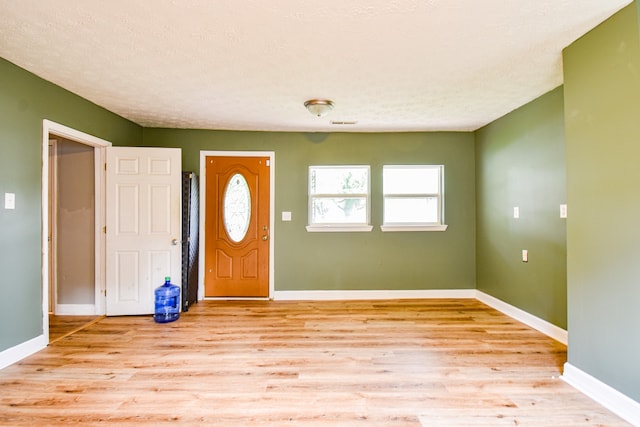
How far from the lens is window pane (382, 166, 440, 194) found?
183 inches

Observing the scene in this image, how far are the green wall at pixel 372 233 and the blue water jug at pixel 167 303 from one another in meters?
1.34

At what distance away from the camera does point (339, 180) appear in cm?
465

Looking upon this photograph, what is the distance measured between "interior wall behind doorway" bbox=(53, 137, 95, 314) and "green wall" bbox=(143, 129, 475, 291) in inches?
71.8

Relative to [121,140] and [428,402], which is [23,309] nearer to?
[121,140]

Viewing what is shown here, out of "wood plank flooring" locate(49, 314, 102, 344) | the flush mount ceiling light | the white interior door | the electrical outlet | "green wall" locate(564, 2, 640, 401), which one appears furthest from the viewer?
the white interior door

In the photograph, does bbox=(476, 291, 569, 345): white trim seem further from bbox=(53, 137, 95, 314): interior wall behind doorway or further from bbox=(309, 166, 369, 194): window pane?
bbox=(53, 137, 95, 314): interior wall behind doorway

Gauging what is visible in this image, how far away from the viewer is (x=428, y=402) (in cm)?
207

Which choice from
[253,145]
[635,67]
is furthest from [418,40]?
[253,145]

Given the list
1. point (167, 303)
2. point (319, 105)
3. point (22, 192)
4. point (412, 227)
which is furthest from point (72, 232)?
point (412, 227)

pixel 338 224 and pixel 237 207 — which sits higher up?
pixel 237 207

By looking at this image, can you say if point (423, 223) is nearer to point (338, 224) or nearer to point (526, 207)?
point (338, 224)

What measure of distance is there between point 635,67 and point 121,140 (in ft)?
15.7

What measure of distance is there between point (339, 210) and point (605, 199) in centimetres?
305

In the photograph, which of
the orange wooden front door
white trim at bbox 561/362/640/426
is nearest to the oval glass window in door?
the orange wooden front door
